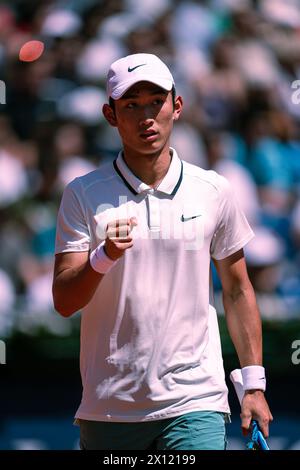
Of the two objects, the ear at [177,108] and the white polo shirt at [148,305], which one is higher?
the ear at [177,108]

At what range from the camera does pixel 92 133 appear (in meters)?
6.84

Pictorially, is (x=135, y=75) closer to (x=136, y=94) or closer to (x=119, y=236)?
(x=136, y=94)

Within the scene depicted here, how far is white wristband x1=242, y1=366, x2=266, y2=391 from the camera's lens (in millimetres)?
3600

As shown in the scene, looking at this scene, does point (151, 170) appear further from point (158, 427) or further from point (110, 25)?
point (110, 25)

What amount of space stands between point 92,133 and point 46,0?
115 cm

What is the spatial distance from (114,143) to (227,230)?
3.31 meters

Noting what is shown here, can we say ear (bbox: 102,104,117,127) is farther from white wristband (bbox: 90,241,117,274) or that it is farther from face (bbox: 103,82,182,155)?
white wristband (bbox: 90,241,117,274)

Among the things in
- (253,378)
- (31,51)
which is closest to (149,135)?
(253,378)

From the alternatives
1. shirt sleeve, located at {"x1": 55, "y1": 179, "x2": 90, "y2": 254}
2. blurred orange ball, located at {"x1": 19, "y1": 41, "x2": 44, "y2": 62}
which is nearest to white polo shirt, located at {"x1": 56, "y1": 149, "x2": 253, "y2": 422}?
shirt sleeve, located at {"x1": 55, "y1": 179, "x2": 90, "y2": 254}

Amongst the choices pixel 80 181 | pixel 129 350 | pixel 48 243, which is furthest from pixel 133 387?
pixel 48 243

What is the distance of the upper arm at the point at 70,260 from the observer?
3.45 m

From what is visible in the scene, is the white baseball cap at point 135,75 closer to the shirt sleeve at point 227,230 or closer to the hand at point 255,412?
the shirt sleeve at point 227,230

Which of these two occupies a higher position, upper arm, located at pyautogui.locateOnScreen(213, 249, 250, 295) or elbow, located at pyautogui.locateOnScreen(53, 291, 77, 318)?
upper arm, located at pyautogui.locateOnScreen(213, 249, 250, 295)

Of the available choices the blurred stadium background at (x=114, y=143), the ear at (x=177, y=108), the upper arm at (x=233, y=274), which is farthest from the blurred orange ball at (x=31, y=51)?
the upper arm at (x=233, y=274)
